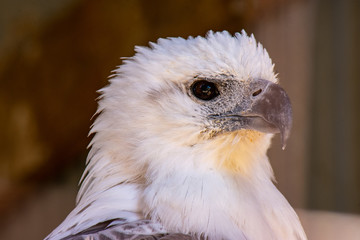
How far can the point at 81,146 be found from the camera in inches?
154

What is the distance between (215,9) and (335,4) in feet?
2.10

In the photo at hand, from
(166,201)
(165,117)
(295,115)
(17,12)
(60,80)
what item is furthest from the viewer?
(17,12)

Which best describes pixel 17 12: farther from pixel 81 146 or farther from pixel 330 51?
pixel 330 51

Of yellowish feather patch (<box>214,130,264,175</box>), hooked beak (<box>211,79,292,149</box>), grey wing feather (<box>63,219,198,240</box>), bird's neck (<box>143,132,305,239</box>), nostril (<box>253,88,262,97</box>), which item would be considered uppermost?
nostril (<box>253,88,262,97</box>)

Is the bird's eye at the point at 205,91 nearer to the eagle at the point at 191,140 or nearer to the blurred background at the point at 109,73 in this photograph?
the eagle at the point at 191,140

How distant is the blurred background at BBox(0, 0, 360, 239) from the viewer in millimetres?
2898

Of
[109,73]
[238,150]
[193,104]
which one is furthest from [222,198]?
[109,73]

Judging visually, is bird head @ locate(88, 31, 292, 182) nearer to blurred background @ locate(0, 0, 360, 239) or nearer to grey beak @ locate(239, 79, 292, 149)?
grey beak @ locate(239, 79, 292, 149)

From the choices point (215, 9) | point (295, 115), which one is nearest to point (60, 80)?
point (215, 9)

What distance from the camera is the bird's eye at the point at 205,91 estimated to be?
1457 millimetres

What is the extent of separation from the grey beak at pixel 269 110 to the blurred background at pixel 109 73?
44.4 inches

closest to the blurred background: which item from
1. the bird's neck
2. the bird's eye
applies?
the bird's neck

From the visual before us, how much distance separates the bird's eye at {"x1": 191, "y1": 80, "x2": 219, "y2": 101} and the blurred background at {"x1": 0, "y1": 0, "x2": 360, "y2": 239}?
45.4 inches

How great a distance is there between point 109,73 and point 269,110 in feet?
7.25
